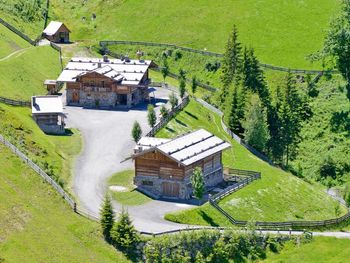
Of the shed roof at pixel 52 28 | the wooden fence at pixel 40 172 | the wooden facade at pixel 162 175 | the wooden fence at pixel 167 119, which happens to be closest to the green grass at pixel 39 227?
the wooden fence at pixel 40 172

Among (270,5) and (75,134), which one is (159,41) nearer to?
(270,5)

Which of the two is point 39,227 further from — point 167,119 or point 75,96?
point 75,96

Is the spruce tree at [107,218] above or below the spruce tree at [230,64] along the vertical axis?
below

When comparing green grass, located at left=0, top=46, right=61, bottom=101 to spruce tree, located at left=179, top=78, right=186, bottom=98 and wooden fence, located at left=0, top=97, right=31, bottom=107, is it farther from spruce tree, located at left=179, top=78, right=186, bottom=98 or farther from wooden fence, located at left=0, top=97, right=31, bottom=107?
spruce tree, located at left=179, top=78, right=186, bottom=98

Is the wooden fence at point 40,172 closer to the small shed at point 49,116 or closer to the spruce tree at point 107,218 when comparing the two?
the spruce tree at point 107,218

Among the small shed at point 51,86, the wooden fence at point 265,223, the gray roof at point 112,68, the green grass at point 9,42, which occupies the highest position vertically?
the green grass at point 9,42

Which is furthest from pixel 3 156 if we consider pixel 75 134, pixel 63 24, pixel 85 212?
pixel 63 24

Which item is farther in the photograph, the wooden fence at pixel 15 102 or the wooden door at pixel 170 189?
the wooden fence at pixel 15 102

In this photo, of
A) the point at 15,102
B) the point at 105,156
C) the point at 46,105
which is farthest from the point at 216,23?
the point at 105,156
